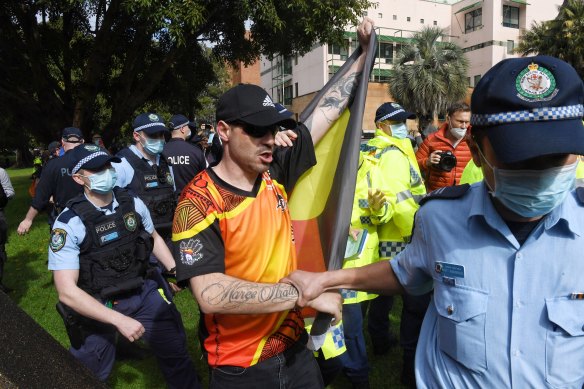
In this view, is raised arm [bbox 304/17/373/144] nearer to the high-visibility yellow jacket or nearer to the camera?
the high-visibility yellow jacket

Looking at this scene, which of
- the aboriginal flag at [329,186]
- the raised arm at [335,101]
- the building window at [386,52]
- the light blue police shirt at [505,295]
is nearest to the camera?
the light blue police shirt at [505,295]

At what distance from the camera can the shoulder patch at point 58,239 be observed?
3.17 meters

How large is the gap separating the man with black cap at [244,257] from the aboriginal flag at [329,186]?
0.25 metres

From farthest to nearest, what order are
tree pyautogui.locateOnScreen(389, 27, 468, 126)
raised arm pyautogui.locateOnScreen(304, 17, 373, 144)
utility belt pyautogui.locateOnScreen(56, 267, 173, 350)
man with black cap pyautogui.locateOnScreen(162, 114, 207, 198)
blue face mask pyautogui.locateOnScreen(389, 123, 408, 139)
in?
tree pyautogui.locateOnScreen(389, 27, 468, 126) < man with black cap pyautogui.locateOnScreen(162, 114, 207, 198) < blue face mask pyautogui.locateOnScreen(389, 123, 408, 139) < utility belt pyautogui.locateOnScreen(56, 267, 173, 350) < raised arm pyautogui.locateOnScreen(304, 17, 373, 144)

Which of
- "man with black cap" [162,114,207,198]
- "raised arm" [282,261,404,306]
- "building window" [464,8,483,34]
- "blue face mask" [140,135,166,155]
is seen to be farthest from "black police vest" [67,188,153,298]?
"building window" [464,8,483,34]

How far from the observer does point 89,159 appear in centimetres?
371

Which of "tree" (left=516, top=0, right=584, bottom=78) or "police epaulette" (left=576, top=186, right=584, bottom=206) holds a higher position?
"tree" (left=516, top=0, right=584, bottom=78)

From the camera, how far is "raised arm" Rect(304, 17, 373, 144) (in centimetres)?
260

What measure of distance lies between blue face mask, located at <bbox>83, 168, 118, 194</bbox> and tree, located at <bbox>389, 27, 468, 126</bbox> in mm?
32582

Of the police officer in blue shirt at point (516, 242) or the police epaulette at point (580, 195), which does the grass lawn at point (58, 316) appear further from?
the police epaulette at point (580, 195)

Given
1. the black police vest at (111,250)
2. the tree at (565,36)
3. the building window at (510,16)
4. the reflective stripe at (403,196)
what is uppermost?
the building window at (510,16)

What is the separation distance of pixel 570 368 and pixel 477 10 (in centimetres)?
5371

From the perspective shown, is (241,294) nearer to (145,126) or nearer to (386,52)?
(145,126)

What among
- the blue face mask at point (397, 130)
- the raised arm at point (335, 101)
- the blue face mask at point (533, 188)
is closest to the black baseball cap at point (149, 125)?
the blue face mask at point (397, 130)
